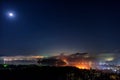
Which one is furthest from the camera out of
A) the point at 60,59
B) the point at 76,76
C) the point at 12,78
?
the point at 60,59

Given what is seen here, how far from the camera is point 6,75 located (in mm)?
79812

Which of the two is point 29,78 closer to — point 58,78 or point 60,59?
point 58,78

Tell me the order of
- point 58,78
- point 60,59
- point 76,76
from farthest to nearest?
point 60,59 < point 76,76 < point 58,78

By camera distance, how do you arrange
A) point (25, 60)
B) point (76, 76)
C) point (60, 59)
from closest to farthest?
point (76, 76)
point (25, 60)
point (60, 59)

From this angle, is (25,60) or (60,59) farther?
(60,59)

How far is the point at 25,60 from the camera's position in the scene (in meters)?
176

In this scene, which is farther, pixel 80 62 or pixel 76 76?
pixel 80 62

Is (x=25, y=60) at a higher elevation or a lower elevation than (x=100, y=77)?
higher

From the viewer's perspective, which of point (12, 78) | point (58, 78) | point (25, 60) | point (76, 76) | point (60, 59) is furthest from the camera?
point (60, 59)

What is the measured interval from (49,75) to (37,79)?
9.47 meters

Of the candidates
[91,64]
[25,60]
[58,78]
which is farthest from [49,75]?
[91,64]

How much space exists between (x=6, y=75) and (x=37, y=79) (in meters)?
10.3

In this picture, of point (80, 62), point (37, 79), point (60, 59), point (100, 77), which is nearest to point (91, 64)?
point (80, 62)

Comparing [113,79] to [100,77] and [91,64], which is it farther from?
[91,64]
